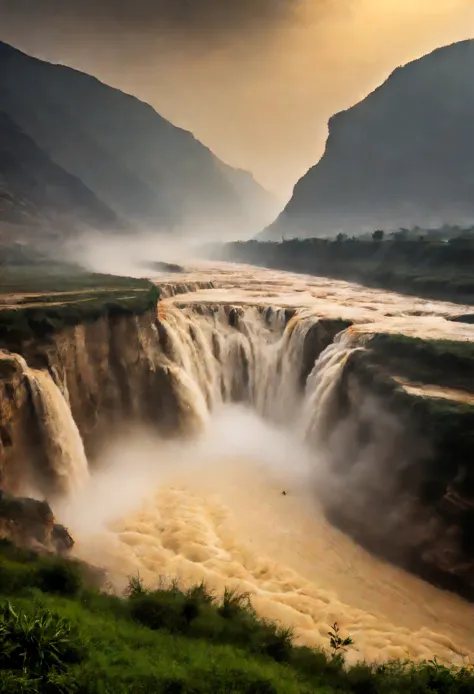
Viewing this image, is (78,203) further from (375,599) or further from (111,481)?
(375,599)

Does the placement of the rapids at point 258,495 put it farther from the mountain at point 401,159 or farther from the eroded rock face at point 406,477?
the mountain at point 401,159

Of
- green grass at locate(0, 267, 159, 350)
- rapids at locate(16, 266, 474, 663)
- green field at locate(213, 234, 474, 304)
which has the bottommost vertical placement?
rapids at locate(16, 266, 474, 663)

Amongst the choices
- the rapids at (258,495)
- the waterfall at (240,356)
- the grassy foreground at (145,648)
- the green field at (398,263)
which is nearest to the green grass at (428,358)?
the rapids at (258,495)

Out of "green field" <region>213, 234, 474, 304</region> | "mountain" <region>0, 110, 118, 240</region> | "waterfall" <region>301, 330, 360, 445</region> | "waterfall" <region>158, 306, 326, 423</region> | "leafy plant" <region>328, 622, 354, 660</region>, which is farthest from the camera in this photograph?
"mountain" <region>0, 110, 118, 240</region>

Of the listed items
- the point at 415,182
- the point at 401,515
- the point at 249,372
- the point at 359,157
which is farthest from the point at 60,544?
the point at 359,157

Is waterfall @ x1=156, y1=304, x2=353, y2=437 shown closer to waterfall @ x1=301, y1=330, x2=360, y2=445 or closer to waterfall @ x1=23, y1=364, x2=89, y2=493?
waterfall @ x1=301, y1=330, x2=360, y2=445

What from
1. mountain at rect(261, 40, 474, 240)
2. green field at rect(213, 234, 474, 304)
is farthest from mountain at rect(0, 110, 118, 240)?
mountain at rect(261, 40, 474, 240)
